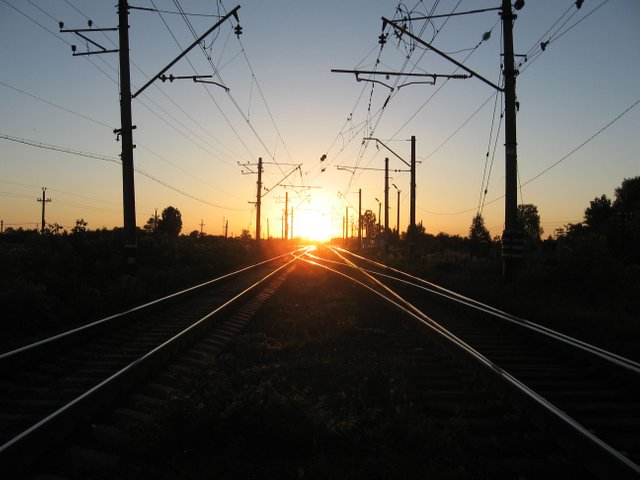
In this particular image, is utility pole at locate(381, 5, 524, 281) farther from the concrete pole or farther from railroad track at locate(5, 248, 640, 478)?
the concrete pole

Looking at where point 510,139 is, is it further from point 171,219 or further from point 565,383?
point 171,219

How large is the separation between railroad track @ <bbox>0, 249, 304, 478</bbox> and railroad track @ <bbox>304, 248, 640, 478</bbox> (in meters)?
4.26

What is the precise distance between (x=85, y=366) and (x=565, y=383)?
6737 millimetres

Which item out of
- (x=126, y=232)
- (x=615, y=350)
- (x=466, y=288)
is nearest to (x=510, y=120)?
(x=466, y=288)

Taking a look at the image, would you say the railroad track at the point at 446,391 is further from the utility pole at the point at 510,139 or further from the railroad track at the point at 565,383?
the utility pole at the point at 510,139

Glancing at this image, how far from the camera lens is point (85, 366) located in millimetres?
7984

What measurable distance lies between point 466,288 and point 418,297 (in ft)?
8.19

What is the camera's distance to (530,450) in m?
4.91

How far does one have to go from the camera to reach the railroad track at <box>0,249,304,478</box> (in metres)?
4.89

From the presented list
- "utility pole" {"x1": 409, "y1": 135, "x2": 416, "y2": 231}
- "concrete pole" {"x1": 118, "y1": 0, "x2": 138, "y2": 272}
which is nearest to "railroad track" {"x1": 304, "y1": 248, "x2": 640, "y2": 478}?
"concrete pole" {"x1": 118, "y1": 0, "x2": 138, "y2": 272}

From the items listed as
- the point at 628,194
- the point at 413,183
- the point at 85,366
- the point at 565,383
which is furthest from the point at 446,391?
the point at 628,194

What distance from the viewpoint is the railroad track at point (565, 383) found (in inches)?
177

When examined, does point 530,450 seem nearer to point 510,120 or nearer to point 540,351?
point 540,351

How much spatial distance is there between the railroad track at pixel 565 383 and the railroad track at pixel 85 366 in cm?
426
